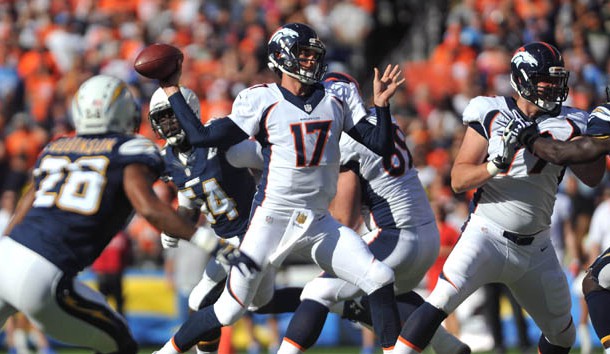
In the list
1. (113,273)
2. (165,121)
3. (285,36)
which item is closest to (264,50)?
(113,273)

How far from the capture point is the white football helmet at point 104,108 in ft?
18.0

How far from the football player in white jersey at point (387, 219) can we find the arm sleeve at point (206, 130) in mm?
932

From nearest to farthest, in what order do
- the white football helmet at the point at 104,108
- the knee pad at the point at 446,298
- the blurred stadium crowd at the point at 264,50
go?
the white football helmet at the point at 104,108
the knee pad at the point at 446,298
the blurred stadium crowd at the point at 264,50

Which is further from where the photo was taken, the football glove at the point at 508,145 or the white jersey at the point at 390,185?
the white jersey at the point at 390,185

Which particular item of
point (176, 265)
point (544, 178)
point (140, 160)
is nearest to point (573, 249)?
point (176, 265)

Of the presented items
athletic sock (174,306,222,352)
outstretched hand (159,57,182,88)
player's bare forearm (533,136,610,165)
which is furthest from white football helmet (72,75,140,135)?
player's bare forearm (533,136,610,165)

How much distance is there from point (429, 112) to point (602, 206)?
439 cm

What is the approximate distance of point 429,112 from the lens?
14469mm

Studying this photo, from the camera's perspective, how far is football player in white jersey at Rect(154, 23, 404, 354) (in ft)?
20.6

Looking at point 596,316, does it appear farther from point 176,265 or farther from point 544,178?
point 176,265

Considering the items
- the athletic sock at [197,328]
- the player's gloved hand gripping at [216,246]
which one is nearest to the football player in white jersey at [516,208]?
the athletic sock at [197,328]

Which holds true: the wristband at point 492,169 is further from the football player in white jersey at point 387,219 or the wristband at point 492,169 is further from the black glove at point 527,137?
the football player in white jersey at point 387,219

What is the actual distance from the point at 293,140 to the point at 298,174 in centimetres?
20

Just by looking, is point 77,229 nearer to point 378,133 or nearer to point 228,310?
point 228,310
